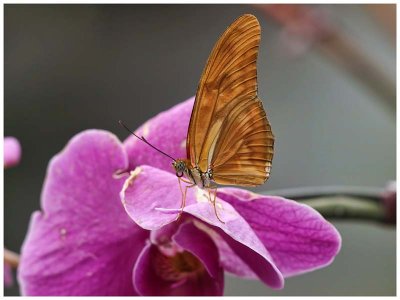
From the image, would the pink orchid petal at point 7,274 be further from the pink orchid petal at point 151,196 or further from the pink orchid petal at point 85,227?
the pink orchid petal at point 151,196

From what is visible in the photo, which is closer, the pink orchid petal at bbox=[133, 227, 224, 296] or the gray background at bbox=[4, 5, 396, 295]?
the pink orchid petal at bbox=[133, 227, 224, 296]

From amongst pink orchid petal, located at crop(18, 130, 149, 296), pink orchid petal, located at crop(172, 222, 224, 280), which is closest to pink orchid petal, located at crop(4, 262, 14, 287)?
pink orchid petal, located at crop(18, 130, 149, 296)

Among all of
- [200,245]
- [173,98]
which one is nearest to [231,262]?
[200,245]

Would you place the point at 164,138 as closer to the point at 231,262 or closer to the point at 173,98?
the point at 231,262

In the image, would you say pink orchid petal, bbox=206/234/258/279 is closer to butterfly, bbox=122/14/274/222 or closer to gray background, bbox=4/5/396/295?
butterfly, bbox=122/14/274/222

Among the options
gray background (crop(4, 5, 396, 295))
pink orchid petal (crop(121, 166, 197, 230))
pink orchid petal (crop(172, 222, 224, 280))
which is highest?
pink orchid petal (crop(121, 166, 197, 230))

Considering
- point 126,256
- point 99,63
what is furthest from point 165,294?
point 99,63
